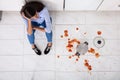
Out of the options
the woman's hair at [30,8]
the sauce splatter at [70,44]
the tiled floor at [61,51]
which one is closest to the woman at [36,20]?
the woman's hair at [30,8]

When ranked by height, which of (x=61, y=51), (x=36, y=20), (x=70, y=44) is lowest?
(x=61, y=51)

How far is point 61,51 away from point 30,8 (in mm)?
1030

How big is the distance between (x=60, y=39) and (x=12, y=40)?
744 millimetres

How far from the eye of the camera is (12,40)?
131 inches

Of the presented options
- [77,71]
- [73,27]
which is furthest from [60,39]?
[77,71]

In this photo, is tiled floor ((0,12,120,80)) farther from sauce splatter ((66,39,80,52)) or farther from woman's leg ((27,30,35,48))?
woman's leg ((27,30,35,48))

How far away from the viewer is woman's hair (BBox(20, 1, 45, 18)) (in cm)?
252

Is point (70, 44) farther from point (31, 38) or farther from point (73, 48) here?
point (31, 38)

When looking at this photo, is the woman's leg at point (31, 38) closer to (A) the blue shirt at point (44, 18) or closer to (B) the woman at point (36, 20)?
(B) the woman at point (36, 20)

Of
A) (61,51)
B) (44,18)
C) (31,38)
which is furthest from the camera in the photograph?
(61,51)

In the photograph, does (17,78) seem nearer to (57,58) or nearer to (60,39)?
(57,58)

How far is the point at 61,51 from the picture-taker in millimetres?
3312

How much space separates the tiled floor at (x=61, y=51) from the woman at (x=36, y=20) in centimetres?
16

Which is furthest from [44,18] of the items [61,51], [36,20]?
[61,51]
